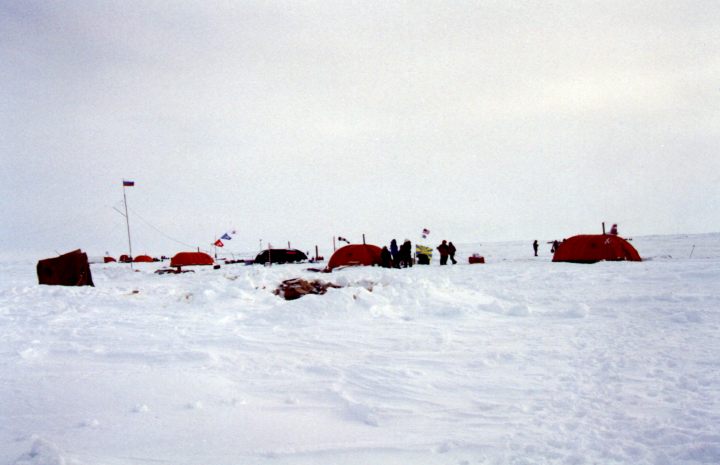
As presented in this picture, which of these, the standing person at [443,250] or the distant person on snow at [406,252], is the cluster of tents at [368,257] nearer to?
the distant person on snow at [406,252]

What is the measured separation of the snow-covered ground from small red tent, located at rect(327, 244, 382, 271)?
52.3ft

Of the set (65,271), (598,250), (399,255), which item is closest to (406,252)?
(399,255)

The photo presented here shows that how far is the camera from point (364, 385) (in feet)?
14.0

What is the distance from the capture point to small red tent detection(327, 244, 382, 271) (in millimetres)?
24500

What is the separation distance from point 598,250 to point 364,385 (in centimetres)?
2109

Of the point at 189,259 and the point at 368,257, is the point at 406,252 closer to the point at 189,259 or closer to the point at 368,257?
the point at 368,257

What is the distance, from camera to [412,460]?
283 centimetres

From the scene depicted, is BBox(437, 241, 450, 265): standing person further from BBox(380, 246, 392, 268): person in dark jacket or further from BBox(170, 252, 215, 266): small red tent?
BBox(170, 252, 215, 266): small red tent

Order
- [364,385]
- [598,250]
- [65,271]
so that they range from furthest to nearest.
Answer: [598,250], [65,271], [364,385]

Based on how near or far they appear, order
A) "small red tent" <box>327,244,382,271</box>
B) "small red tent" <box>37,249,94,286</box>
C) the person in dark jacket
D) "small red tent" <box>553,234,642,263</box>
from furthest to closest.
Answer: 1. "small red tent" <box>327,244,382,271</box>
2. the person in dark jacket
3. "small red tent" <box>553,234,642,263</box>
4. "small red tent" <box>37,249,94,286</box>

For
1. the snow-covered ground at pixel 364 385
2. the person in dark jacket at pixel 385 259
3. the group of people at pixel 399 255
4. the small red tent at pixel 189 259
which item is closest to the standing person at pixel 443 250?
the group of people at pixel 399 255

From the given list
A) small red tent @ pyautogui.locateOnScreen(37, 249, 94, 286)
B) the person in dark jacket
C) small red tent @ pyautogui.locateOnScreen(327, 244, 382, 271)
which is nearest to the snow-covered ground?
small red tent @ pyautogui.locateOnScreen(37, 249, 94, 286)

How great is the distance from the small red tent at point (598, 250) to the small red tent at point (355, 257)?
31.1 feet

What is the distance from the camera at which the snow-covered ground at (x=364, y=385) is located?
2947 mm
